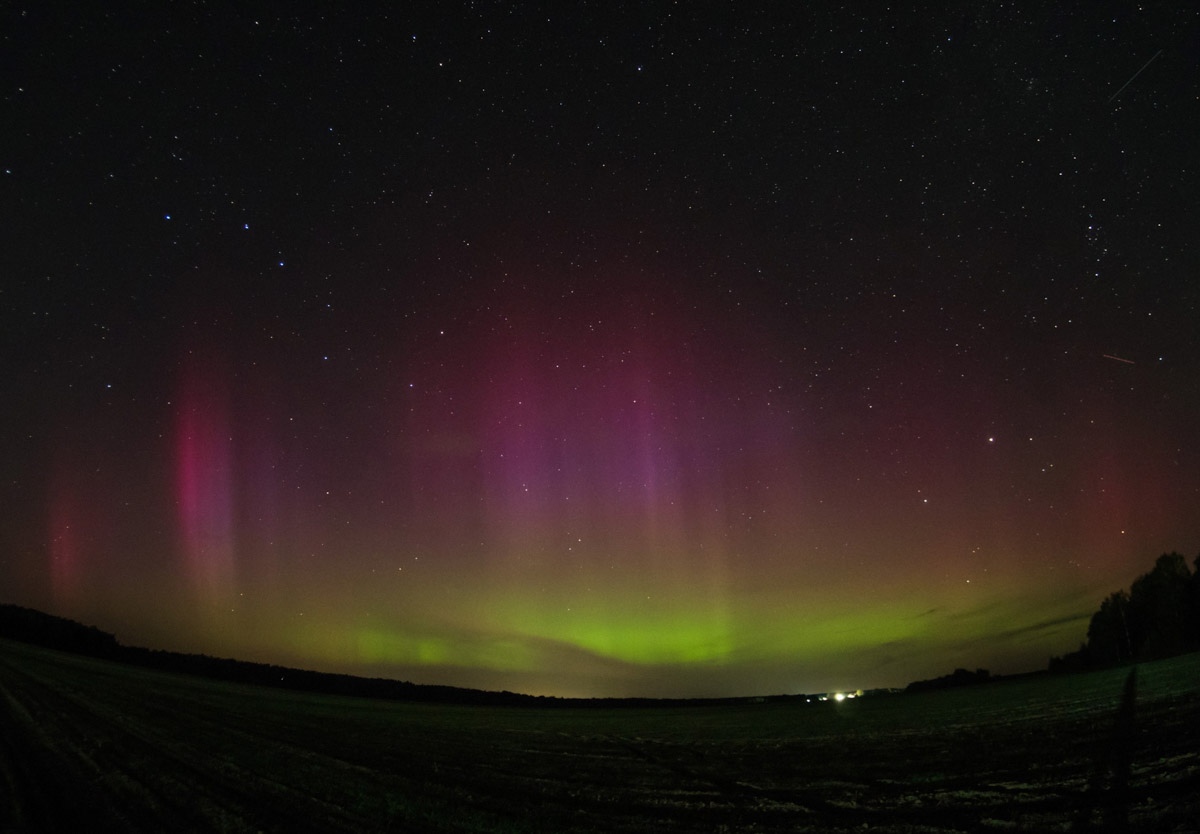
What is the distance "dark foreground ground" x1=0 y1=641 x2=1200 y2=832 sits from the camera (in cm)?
866

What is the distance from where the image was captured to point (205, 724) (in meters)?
20.5

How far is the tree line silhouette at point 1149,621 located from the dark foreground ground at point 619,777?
191 feet

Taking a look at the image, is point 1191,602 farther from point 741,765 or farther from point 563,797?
point 563,797

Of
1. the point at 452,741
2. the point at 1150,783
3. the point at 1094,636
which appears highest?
the point at 1150,783

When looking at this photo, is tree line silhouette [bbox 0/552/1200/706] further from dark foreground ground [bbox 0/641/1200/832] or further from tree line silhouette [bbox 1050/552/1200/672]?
dark foreground ground [bbox 0/641/1200/832]

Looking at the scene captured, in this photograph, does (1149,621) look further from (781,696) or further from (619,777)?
(619,777)

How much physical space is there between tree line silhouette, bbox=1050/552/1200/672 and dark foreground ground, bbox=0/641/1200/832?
5836 cm

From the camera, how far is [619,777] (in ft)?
42.4

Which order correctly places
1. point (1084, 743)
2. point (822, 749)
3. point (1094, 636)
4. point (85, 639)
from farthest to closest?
point (85, 639), point (1094, 636), point (822, 749), point (1084, 743)

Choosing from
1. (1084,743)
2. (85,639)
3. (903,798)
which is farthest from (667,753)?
(85,639)

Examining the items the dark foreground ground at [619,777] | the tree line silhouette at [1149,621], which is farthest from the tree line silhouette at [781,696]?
the dark foreground ground at [619,777]

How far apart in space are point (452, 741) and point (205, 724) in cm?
855

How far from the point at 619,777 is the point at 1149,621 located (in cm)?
8799

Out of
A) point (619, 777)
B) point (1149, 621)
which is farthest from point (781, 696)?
point (619, 777)
